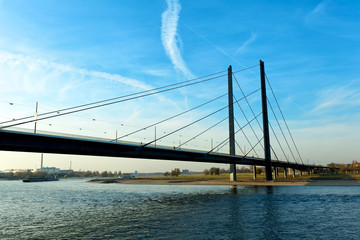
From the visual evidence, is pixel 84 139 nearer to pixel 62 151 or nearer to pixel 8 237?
pixel 62 151

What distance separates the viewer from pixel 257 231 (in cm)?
1950

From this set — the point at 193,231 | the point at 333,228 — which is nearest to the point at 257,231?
the point at 193,231

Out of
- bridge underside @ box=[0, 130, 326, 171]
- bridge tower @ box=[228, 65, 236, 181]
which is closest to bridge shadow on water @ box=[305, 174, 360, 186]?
bridge tower @ box=[228, 65, 236, 181]

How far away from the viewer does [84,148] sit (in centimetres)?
3853

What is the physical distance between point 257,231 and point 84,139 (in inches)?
1031

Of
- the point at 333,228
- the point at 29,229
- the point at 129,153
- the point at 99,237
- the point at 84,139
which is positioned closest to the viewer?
the point at 99,237

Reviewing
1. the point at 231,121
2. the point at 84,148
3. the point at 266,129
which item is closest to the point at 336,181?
the point at 266,129

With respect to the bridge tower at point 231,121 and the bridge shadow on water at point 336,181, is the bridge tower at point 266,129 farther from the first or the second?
the bridge shadow on water at point 336,181

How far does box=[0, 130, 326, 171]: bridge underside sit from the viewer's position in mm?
31094

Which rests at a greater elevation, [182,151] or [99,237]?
[182,151]

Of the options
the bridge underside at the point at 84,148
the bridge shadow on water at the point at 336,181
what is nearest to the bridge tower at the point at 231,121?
the bridge underside at the point at 84,148

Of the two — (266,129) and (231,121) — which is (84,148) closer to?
(231,121)

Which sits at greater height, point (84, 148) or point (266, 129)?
point (266, 129)

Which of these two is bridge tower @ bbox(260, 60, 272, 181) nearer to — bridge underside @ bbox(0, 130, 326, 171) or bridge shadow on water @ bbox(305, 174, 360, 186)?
bridge shadow on water @ bbox(305, 174, 360, 186)
